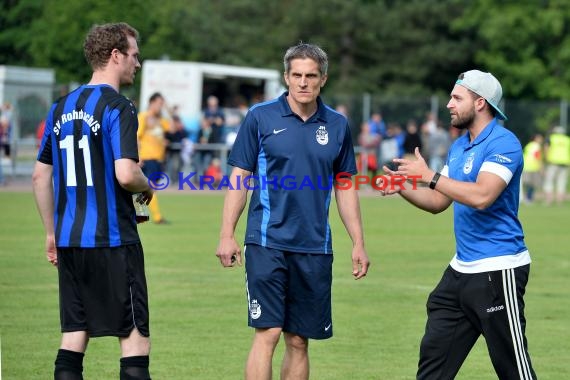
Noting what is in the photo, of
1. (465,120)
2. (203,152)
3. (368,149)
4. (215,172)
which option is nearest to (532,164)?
(368,149)

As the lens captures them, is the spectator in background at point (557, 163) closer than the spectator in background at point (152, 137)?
No

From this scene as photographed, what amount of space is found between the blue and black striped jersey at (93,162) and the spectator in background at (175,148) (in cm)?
2605

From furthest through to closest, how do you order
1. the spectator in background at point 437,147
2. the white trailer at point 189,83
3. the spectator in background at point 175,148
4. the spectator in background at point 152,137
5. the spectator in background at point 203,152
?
the white trailer at point 189,83 < the spectator in background at point 437,147 < the spectator in background at point 203,152 < the spectator in background at point 175,148 < the spectator in background at point 152,137

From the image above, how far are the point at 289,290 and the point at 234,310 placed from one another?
4486 mm

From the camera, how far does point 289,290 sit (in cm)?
712

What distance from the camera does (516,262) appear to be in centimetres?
683

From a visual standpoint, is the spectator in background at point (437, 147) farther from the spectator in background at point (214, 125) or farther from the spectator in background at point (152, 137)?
the spectator in background at point (152, 137)

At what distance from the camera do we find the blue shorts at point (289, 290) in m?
7.02

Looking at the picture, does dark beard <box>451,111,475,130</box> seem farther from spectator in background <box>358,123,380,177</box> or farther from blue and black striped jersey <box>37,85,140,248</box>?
spectator in background <box>358,123,380,177</box>

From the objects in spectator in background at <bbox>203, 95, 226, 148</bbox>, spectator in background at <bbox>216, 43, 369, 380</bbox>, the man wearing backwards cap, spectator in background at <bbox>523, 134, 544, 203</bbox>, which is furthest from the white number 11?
spectator in background at <bbox>203, 95, 226, 148</bbox>

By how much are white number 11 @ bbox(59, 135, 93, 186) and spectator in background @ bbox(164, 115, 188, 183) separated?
26067 mm

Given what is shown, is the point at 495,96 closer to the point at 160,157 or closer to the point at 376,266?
the point at 376,266

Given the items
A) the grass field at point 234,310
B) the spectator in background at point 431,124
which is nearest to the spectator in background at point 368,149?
the spectator in background at point 431,124

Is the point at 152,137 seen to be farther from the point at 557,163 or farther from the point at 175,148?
the point at 557,163
